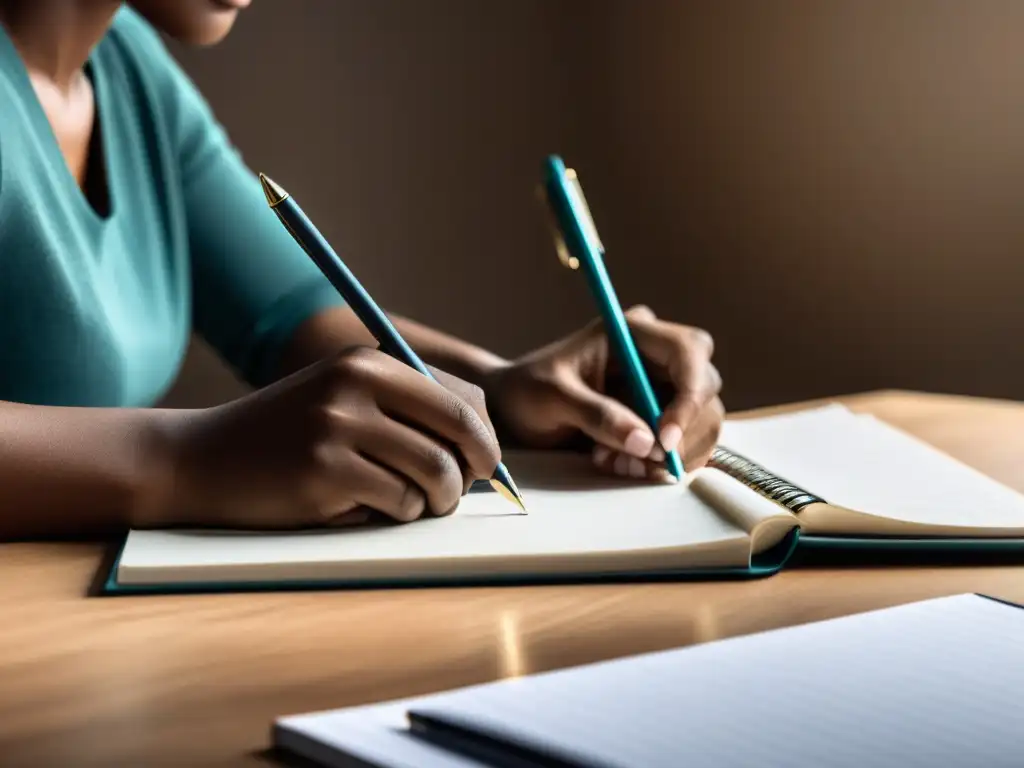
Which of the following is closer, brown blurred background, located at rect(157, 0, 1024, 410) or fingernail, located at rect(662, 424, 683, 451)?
fingernail, located at rect(662, 424, 683, 451)

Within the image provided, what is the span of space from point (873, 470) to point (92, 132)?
0.73 m

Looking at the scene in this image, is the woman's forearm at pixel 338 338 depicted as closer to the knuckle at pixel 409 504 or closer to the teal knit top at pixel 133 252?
the teal knit top at pixel 133 252

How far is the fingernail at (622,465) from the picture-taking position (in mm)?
744

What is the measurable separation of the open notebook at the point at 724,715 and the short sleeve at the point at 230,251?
79cm

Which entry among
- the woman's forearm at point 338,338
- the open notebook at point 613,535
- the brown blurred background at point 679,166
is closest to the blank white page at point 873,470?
the open notebook at point 613,535

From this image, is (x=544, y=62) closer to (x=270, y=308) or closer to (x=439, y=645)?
(x=270, y=308)

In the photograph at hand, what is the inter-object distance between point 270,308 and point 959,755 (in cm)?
90

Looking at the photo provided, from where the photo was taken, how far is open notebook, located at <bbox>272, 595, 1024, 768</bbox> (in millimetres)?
329

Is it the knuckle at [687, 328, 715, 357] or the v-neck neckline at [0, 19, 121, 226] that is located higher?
the v-neck neckline at [0, 19, 121, 226]

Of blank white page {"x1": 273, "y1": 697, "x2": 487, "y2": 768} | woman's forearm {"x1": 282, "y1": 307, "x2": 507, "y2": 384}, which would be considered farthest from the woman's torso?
blank white page {"x1": 273, "y1": 697, "x2": 487, "y2": 768}

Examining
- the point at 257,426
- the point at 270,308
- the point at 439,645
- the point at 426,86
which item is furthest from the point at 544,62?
the point at 439,645

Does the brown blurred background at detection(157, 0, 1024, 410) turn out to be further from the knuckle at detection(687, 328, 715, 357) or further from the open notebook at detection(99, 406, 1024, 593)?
the open notebook at detection(99, 406, 1024, 593)

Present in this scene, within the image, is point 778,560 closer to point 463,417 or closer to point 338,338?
point 463,417

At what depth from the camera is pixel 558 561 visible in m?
0.56
